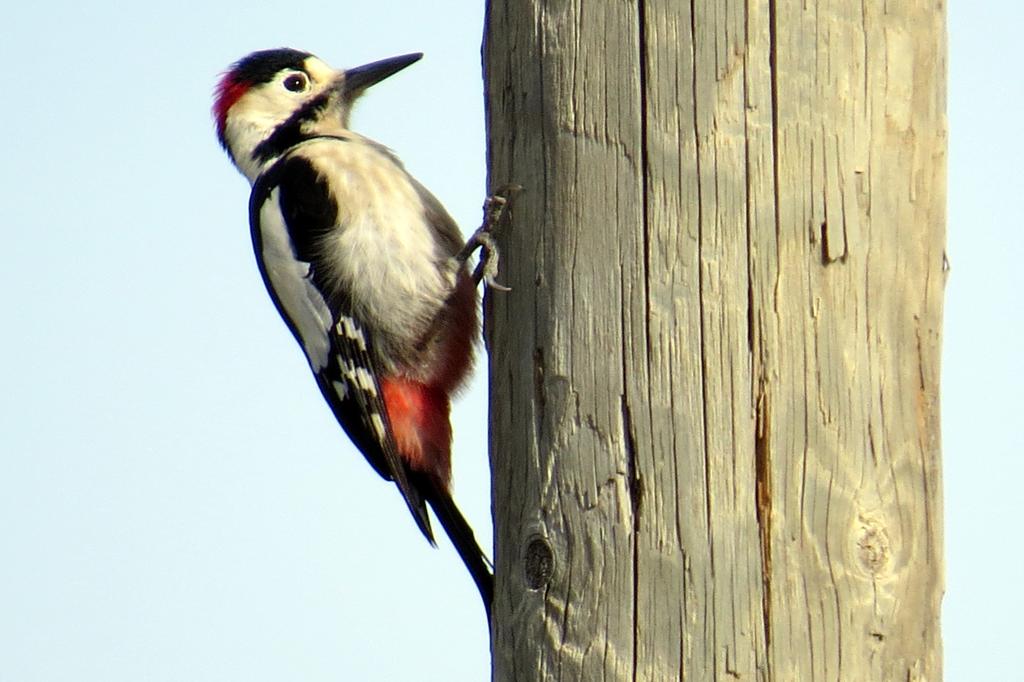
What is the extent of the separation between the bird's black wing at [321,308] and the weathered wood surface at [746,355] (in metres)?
1.88

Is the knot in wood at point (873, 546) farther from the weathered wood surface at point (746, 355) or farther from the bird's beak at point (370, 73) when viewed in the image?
the bird's beak at point (370, 73)

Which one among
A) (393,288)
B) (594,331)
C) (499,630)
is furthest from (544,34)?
(393,288)

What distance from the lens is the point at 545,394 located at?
2424 millimetres

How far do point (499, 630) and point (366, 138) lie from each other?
2539mm

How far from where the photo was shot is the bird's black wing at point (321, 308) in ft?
13.9

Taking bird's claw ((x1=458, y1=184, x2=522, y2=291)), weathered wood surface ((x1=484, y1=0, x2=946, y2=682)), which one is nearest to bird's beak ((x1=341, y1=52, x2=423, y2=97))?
bird's claw ((x1=458, y1=184, x2=522, y2=291))

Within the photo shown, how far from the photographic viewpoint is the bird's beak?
5.00m

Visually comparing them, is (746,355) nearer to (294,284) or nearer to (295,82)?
(294,284)

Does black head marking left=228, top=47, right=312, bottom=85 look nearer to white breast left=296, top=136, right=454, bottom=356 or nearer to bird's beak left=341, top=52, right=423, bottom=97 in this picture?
bird's beak left=341, top=52, right=423, bottom=97

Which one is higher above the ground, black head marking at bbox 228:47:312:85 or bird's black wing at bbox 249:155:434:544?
black head marking at bbox 228:47:312:85

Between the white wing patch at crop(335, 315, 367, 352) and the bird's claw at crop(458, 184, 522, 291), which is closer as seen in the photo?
the bird's claw at crop(458, 184, 522, 291)

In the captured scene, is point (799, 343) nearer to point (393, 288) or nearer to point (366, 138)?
point (393, 288)

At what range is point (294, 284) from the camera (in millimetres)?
4395

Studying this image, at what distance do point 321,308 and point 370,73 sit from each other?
3.86 feet
